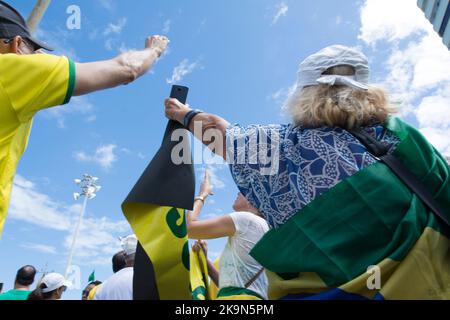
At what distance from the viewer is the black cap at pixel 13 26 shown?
5.87 ft

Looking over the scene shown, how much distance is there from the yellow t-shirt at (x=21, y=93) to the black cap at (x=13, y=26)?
38cm

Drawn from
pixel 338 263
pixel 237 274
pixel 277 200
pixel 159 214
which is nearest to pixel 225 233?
pixel 237 274

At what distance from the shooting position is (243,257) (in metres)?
2.77

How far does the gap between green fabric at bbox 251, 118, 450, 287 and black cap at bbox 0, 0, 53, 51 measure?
5.38ft

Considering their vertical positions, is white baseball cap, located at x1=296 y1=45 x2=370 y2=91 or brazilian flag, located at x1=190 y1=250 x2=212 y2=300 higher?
white baseball cap, located at x1=296 y1=45 x2=370 y2=91

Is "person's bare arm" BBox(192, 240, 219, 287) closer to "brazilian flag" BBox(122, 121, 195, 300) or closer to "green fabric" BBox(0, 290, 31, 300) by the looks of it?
"brazilian flag" BBox(122, 121, 195, 300)

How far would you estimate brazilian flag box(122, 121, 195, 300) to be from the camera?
189 cm

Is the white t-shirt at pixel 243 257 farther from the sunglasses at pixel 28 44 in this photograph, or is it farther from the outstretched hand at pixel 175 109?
the sunglasses at pixel 28 44

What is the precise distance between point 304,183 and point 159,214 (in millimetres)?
930

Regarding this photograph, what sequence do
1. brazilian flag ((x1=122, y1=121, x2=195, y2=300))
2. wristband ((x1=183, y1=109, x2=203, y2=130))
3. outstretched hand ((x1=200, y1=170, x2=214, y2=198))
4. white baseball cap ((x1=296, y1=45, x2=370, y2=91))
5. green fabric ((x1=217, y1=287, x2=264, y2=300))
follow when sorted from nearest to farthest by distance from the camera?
white baseball cap ((x1=296, y1=45, x2=370, y2=91)), brazilian flag ((x1=122, y1=121, x2=195, y2=300)), wristband ((x1=183, y1=109, x2=203, y2=130)), green fabric ((x1=217, y1=287, x2=264, y2=300)), outstretched hand ((x1=200, y1=170, x2=214, y2=198))

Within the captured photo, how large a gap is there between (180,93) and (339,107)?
45.9 inches

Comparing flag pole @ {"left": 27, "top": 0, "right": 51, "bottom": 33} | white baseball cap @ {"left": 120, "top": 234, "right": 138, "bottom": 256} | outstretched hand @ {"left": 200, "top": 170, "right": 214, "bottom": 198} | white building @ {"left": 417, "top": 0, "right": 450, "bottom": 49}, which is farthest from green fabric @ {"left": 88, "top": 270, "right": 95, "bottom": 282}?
white building @ {"left": 417, "top": 0, "right": 450, "bottom": 49}

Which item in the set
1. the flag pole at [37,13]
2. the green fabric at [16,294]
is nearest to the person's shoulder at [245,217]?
the flag pole at [37,13]

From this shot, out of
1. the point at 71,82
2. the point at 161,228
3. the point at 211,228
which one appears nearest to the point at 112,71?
the point at 71,82
